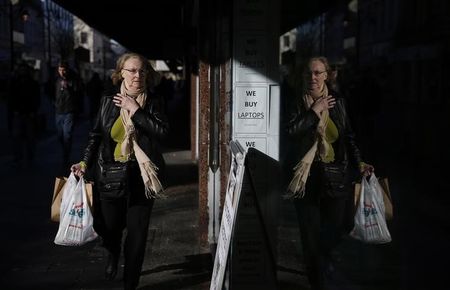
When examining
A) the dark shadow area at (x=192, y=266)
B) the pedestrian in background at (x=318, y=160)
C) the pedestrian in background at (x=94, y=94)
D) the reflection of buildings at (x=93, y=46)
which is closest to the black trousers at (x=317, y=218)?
the pedestrian in background at (x=318, y=160)

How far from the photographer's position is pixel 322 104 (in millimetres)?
4941

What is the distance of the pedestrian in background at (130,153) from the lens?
482cm

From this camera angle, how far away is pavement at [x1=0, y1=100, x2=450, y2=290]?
5.63 m

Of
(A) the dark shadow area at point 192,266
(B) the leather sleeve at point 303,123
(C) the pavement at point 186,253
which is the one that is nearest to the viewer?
(B) the leather sleeve at point 303,123

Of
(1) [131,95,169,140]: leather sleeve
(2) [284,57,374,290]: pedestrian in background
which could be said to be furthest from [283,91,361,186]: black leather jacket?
(1) [131,95,169,140]: leather sleeve

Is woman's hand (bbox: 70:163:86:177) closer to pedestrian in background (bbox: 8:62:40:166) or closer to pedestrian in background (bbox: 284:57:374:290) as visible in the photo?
pedestrian in background (bbox: 284:57:374:290)

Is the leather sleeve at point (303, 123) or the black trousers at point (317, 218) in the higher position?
the leather sleeve at point (303, 123)

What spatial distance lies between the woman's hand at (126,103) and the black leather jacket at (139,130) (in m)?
0.03

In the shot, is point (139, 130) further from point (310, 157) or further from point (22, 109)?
point (22, 109)

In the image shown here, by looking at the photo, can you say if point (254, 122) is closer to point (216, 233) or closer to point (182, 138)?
point (216, 233)

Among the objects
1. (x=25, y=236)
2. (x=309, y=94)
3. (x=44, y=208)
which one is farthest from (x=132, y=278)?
(x=44, y=208)

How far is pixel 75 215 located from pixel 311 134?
1897mm

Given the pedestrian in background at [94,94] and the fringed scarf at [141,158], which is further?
the pedestrian in background at [94,94]

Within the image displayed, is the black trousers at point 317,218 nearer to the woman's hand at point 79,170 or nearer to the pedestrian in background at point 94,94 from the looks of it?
the woman's hand at point 79,170
